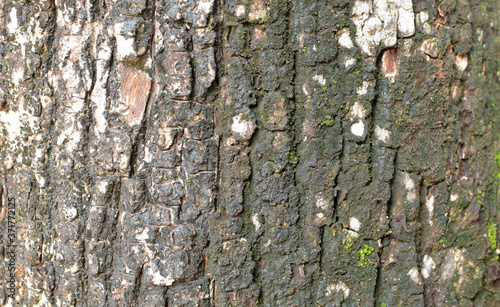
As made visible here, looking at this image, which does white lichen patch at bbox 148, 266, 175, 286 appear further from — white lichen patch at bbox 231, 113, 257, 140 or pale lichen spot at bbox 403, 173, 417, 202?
pale lichen spot at bbox 403, 173, 417, 202

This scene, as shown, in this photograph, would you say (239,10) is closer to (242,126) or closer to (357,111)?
(242,126)

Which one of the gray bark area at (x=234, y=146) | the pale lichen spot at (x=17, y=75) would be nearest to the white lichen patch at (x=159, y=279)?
the gray bark area at (x=234, y=146)

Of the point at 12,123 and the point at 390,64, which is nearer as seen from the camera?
the point at 390,64

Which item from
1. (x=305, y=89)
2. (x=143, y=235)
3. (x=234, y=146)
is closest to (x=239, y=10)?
(x=305, y=89)

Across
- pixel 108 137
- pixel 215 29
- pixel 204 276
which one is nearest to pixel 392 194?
pixel 204 276

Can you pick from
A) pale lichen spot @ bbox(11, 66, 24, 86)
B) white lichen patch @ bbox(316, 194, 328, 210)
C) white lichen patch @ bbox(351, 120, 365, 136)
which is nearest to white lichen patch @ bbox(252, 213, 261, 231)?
white lichen patch @ bbox(316, 194, 328, 210)

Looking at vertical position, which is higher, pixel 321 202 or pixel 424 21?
pixel 424 21

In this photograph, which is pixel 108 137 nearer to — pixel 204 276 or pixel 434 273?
pixel 204 276

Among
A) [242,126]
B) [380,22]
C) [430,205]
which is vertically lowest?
[430,205]
